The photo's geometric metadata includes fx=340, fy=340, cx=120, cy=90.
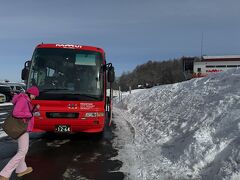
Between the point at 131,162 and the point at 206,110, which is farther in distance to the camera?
the point at 206,110

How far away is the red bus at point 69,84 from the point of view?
388 inches

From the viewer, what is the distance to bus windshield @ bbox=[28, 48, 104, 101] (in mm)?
10070

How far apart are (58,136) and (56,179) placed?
18.7ft

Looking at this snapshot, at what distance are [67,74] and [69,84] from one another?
1.21ft

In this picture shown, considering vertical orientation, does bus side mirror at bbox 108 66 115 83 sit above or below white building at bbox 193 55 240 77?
below

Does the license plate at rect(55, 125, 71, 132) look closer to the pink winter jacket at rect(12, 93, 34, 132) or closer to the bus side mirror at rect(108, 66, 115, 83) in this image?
the bus side mirror at rect(108, 66, 115, 83)

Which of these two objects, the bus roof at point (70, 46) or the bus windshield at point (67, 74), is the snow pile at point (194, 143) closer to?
the bus windshield at point (67, 74)

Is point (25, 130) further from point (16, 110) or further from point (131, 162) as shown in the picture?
point (131, 162)

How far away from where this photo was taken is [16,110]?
20.7 feet

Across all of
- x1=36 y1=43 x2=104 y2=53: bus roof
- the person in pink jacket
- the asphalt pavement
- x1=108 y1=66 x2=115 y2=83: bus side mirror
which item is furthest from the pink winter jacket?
x1=36 y1=43 x2=104 y2=53: bus roof

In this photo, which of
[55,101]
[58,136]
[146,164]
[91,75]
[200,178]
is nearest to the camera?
[200,178]

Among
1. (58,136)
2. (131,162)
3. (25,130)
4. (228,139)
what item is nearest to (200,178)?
(228,139)

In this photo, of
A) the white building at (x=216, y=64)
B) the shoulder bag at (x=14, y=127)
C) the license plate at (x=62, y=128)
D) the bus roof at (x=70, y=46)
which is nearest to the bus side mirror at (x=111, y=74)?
the bus roof at (x=70, y=46)

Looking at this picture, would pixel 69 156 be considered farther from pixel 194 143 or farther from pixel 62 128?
pixel 194 143
